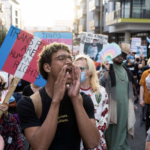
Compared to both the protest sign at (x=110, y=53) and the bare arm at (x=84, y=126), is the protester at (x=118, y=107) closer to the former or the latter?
the protest sign at (x=110, y=53)

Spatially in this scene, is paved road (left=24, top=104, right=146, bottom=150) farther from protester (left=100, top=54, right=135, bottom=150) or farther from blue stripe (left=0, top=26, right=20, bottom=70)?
blue stripe (left=0, top=26, right=20, bottom=70)

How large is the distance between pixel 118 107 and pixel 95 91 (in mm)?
1004

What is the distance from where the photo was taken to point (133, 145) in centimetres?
511

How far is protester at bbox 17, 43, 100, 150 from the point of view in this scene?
1.81 meters

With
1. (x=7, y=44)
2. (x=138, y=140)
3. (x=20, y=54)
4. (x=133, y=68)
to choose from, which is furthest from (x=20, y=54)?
(x=133, y=68)

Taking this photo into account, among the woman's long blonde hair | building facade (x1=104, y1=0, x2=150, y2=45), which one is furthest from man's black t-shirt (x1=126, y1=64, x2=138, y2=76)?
building facade (x1=104, y1=0, x2=150, y2=45)

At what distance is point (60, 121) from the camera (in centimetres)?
194

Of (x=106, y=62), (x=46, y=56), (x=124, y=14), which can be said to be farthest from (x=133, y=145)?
(x=124, y=14)

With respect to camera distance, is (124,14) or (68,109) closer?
(68,109)

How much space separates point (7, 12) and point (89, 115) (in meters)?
75.3

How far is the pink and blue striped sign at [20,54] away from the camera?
3.41 meters

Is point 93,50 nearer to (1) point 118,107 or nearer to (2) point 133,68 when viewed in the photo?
(1) point 118,107

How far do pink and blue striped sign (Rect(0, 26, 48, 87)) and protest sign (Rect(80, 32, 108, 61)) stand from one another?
3626 mm

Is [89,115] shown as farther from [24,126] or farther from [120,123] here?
[120,123]
